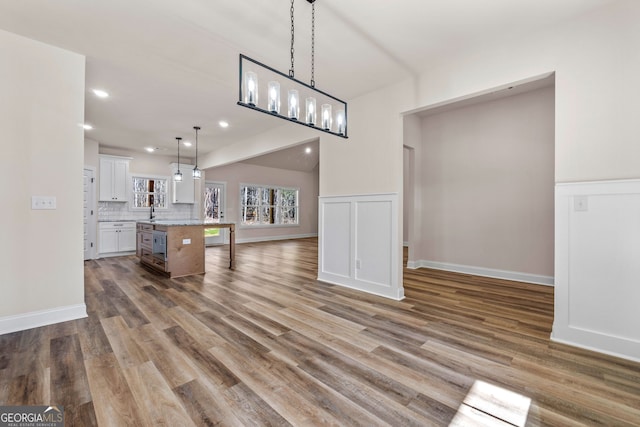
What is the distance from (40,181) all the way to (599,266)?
5.04 m

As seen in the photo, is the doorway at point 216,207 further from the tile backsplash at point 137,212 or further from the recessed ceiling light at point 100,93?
the recessed ceiling light at point 100,93

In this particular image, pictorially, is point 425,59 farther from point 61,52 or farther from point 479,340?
point 61,52

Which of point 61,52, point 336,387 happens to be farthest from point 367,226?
point 61,52

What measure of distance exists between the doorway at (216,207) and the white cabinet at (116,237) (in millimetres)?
2349

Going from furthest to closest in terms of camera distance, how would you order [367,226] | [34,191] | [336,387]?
[367,226] < [34,191] < [336,387]

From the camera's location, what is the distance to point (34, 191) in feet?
8.75

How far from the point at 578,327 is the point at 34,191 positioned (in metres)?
5.04

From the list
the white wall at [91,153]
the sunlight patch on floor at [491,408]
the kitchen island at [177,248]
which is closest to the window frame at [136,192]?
the white wall at [91,153]

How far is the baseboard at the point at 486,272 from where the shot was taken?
162 inches

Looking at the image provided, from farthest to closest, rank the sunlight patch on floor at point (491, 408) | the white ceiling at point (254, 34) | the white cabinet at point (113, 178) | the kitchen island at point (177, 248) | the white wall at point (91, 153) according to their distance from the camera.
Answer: the white cabinet at point (113, 178) → the white wall at point (91, 153) → the kitchen island at point (177, 248) → the white ceiling at point (254, 34) → the sunlight patch on floor at point (491, 408)

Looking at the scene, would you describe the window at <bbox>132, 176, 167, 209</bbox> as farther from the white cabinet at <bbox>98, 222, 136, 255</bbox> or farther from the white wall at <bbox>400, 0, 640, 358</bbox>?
the white wall at <bbox>400, 0, 640, 358</bbox>

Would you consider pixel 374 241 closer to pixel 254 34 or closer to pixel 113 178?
pixel 254 34

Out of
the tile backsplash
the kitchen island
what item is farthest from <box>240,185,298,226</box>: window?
the kitchen island

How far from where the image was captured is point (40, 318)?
2633mm
